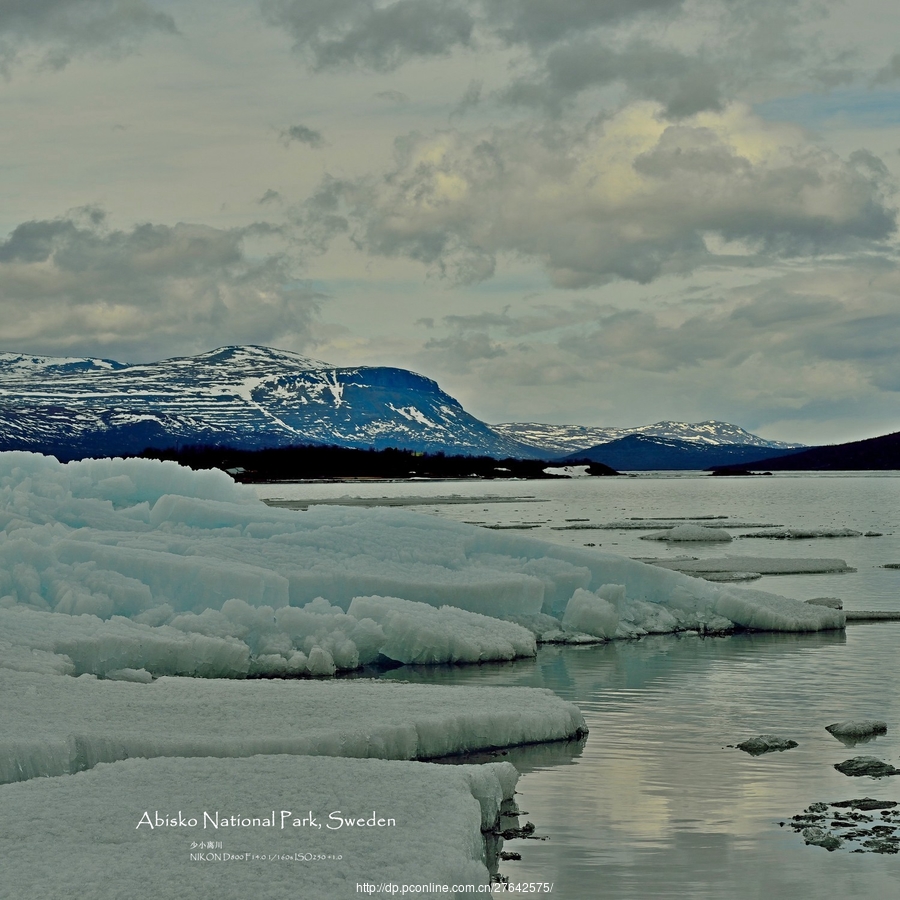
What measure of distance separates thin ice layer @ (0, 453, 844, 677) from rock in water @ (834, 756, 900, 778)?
737cm

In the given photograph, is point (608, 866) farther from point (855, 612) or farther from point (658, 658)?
point (855, 612)

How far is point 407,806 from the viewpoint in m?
8.81

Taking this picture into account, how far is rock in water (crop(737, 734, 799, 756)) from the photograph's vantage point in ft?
40.3

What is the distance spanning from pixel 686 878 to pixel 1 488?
52.6 feet

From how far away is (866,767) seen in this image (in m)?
11.3

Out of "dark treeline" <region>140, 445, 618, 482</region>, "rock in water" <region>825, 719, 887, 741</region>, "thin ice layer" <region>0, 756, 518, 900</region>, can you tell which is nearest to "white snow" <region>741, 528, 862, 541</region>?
"rock in water" <region>825, 719, 887, 741</region>

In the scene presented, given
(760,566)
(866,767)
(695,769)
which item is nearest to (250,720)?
(695,769)

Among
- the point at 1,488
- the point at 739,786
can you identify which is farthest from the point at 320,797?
the point at 1,488

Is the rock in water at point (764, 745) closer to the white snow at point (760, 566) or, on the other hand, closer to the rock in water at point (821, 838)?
the rock in water at point (821, 838)

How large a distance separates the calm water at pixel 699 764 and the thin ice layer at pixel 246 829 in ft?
3.18

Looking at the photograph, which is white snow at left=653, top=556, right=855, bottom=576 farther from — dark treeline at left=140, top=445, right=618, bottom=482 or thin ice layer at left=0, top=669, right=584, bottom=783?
dark treeline at left=140, top=445, right=618, bottom=482

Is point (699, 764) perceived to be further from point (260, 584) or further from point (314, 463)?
point (314, 463)

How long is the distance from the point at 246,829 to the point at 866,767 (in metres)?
6.31

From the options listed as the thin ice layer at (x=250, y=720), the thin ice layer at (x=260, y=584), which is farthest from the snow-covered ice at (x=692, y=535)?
the thin ice layer at (x=250, y=720)
